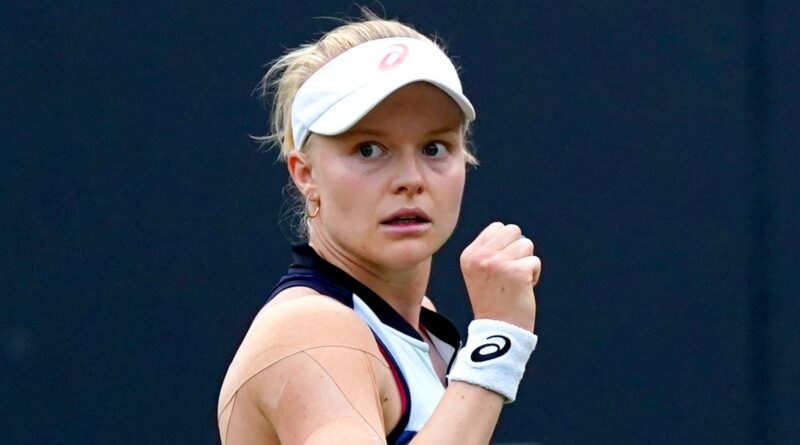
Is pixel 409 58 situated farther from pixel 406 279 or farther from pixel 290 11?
pixel 290 11

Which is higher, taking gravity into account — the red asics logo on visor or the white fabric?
the red asics logo on visor

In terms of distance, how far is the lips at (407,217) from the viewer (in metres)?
1.73

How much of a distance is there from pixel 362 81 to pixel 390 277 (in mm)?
269

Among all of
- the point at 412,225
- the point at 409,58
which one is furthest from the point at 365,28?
the point at 412,225

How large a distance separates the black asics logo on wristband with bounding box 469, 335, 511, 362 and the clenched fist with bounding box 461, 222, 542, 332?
3 centimetres

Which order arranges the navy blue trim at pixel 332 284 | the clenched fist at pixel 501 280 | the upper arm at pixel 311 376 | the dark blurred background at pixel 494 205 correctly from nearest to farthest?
the upper arm at pixel 311 376 < the clenched fist at pixel 501 280 < the navy blue trim at pixel 332 284 < the dark blurred background at pixel 494 205

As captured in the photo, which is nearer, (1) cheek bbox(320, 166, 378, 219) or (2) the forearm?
(2) the forearm

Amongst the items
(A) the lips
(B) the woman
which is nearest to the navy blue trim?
(B) the woman

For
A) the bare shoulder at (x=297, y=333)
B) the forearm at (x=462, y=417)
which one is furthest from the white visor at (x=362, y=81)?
the forearm at (x=462, y=417)

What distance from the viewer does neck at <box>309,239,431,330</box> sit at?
71.3 inches

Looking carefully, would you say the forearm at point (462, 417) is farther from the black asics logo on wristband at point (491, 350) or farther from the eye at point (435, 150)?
the eye at point (435, 150)

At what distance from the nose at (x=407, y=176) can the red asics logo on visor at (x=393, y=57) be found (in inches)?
4.3

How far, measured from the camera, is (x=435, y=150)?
1780 millimetres

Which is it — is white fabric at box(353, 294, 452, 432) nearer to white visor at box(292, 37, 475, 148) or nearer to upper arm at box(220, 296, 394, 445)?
upper arm at box(220, 296, 394, 445)
